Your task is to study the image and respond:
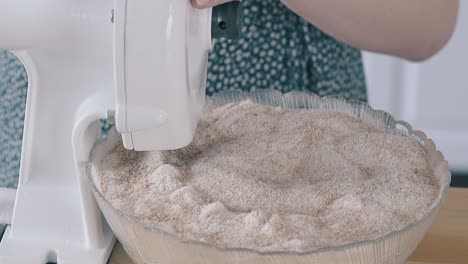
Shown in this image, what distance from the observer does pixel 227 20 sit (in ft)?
1.88

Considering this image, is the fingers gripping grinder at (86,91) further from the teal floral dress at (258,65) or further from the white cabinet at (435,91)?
the white cabinet at (435,91)

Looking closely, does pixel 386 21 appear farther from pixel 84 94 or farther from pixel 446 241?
pixel 84 94

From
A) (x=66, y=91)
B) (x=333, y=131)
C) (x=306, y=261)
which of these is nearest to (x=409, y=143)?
(x=333, y=131)

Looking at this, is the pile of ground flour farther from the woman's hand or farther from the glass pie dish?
the woman's hand

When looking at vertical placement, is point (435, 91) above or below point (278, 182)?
below

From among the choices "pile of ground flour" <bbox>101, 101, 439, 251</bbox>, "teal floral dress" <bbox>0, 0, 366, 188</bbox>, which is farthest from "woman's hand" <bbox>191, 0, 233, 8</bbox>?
"teal floral dress" <bbox>0, 0, 366, 188</bbox>

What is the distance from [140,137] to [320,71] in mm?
475

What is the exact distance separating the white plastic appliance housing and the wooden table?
2.6 inches

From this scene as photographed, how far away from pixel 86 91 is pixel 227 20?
0.14m

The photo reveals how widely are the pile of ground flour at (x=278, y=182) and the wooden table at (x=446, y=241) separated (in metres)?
0.10

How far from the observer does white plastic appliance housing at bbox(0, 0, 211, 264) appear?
522 millimetres

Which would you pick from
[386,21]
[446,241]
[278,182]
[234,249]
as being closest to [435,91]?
[386,21]

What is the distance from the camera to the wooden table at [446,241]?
664 millimetres

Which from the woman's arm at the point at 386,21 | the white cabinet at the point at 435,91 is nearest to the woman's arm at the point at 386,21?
the woman's arm at the point at 386,21
